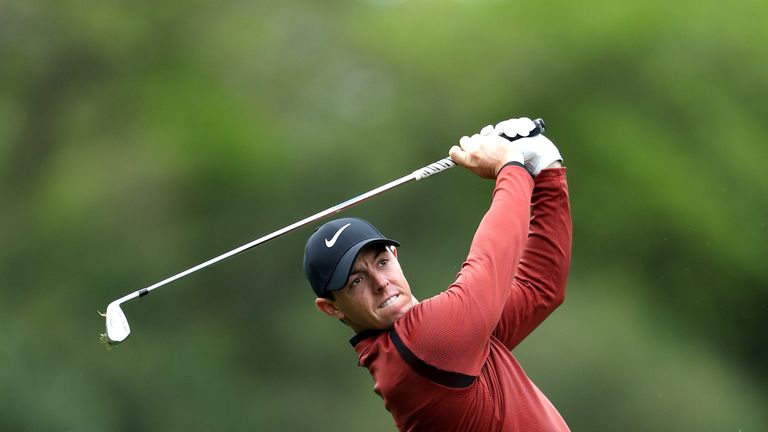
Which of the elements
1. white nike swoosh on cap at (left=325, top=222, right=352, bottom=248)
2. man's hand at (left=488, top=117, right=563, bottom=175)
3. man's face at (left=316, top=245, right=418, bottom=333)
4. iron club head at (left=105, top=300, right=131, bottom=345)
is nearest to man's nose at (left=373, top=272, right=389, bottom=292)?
man's face at (left=316, top=245, right=418, bottom=333)

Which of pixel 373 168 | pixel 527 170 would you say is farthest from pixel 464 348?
pixel 373 168

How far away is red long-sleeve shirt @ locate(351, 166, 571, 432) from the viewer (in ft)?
7.63

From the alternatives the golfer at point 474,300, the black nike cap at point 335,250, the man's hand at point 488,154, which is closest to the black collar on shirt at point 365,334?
the golfer at point 474,300

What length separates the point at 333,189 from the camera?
7.16m

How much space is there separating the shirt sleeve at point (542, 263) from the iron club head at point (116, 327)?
97 centimetres

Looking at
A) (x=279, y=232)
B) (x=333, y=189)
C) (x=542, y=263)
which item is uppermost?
(x=333, y=189)

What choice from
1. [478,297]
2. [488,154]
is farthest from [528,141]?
[478,297]

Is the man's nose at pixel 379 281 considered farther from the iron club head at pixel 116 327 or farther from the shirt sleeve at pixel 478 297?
the iron club head at pixel 116 327

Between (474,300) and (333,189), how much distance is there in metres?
4.88

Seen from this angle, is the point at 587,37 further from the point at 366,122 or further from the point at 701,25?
the point at 366,122

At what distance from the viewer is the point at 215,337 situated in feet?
23.4

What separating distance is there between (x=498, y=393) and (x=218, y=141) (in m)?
5.24

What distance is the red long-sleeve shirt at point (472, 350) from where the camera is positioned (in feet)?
7.63

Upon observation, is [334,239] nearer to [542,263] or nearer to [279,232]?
[279,232]
